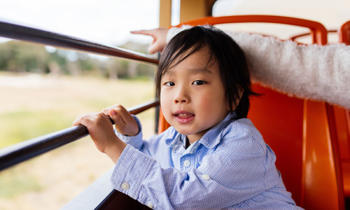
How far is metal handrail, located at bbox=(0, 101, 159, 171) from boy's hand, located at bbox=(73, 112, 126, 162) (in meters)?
0.04

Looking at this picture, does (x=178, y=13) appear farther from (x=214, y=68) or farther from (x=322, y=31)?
(x=214, y=68)

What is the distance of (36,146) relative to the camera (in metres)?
0.38

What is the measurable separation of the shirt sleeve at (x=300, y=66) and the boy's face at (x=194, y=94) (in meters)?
0.24

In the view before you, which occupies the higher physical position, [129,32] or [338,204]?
[129,32]

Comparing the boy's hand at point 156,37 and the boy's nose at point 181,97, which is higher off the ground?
the boy's hand at point 156,37

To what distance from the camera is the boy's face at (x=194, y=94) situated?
69cm

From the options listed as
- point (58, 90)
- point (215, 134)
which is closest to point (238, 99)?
point (215, 134)

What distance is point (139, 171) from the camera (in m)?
A: 0.61

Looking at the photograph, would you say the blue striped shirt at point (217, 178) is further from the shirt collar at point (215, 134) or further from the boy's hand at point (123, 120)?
the boy's hand at point (123, 120)

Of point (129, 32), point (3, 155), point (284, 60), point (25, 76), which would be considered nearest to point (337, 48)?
point (284, 60)

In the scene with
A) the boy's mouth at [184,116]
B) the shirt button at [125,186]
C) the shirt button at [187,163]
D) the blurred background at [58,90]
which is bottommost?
the blurred background at [58,90]

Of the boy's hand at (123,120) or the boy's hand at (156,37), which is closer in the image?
the boy's hand at (123,120)

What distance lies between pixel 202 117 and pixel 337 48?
509mm

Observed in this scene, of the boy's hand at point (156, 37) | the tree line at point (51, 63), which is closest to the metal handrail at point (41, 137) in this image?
the boy's hand at point (156, 37)
